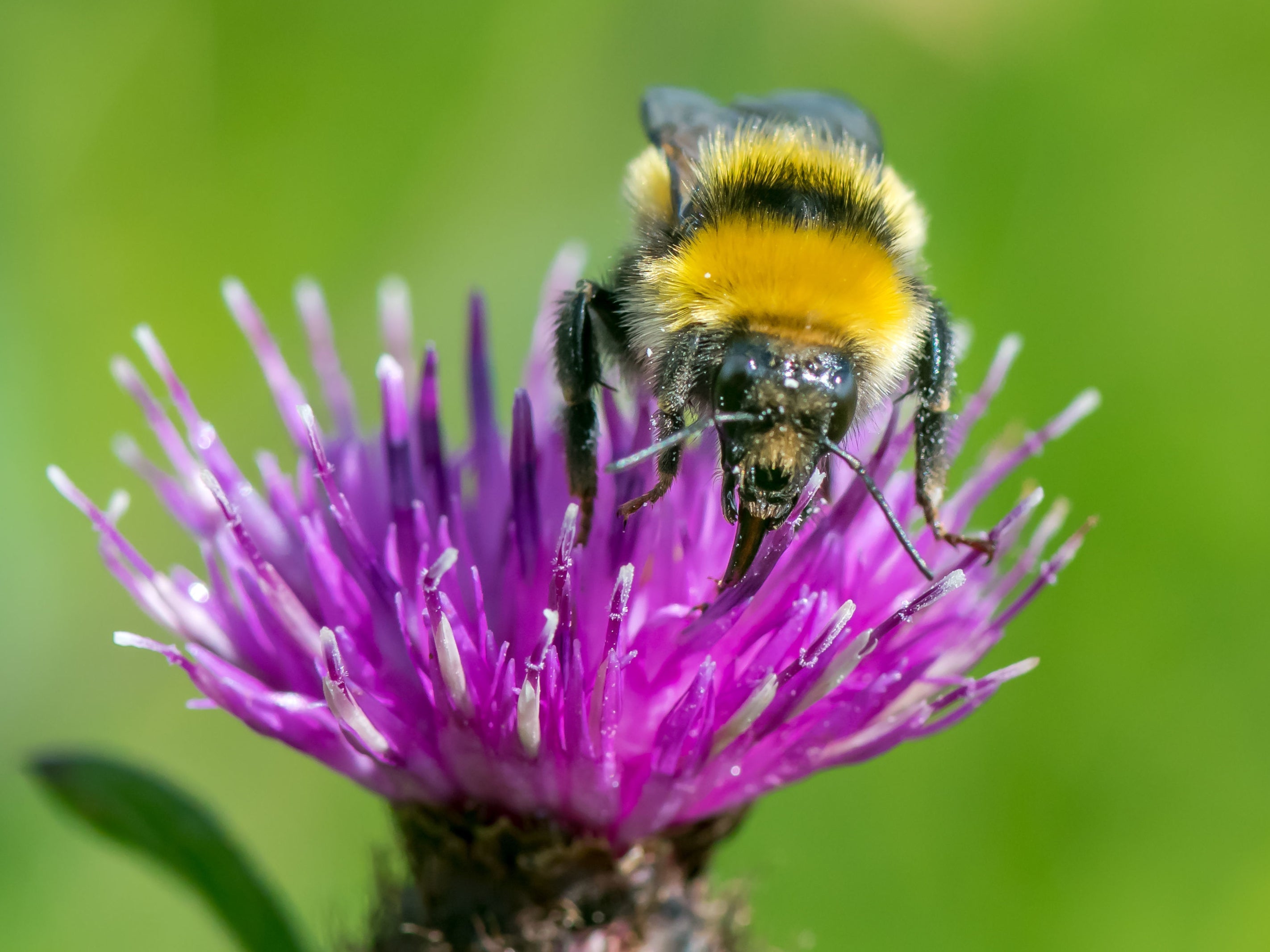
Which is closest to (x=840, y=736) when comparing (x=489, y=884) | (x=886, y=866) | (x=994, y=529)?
(x=994, y=529)

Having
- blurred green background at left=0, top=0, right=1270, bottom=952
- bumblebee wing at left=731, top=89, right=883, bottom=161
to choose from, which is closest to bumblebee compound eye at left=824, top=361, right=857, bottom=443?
bumblebee wing at left=731, top=89, right=883, bottom=161

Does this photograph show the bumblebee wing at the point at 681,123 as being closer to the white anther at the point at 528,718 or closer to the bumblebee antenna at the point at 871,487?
the bumblebee antenna at the point at 871,487

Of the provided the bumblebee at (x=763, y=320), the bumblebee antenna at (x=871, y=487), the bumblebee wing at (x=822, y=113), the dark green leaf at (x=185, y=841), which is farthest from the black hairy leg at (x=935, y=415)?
the dark green leaf at (x=185, y=841)

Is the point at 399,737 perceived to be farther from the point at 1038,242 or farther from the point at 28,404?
the point at 1038,242

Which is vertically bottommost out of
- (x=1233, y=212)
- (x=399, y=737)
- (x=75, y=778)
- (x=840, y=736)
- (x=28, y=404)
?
(x=840, y=736)

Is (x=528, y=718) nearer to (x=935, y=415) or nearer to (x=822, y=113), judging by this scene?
(x=935, y=415)

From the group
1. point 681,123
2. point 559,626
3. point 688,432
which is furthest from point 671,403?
point 681,123

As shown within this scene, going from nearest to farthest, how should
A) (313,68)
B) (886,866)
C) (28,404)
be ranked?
(886,866) < (28,404) < (313,68)

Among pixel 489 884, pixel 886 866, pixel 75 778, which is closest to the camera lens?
pixel 489 884
